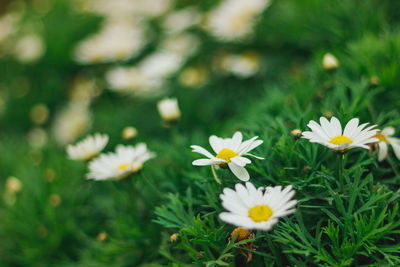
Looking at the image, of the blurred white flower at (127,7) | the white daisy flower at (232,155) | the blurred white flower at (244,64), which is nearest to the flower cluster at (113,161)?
the white daisy flower at (232,155)

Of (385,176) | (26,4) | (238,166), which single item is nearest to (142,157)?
(238,166)

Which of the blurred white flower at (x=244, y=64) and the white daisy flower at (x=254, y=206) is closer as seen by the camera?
the white daisy flower at (x=254, y=206)

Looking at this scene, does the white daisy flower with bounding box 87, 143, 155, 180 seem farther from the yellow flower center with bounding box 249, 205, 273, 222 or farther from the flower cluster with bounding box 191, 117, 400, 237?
the yellow flower center with bounding box 249, 205, 273, 222

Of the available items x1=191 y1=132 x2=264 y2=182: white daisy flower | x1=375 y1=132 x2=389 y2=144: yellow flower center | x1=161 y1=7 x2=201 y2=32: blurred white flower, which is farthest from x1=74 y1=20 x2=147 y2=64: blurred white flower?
x1=375 y1=132 x2=389 y2=144: yellow flower center

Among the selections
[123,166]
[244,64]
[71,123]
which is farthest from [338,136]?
[71,123]

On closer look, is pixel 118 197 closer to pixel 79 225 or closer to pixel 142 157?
pixel 79 225

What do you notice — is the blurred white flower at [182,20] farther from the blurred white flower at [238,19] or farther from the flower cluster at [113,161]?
the flower cluster at [113,161]

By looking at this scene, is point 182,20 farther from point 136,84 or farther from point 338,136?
point 338,136
